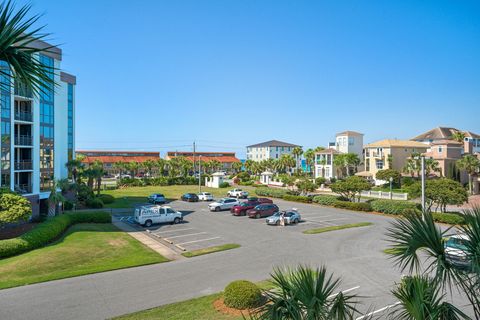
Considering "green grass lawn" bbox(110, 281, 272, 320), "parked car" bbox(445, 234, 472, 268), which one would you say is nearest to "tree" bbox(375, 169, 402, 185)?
"green grass lawn" bbox(110, 281, 272, 320)

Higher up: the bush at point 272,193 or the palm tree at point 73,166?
the palm tree at point 73,166

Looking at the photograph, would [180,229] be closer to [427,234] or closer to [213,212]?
[213,212]

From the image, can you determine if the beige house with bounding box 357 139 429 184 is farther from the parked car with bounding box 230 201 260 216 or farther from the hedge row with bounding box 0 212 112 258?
the hedge row with bounding box 0 212 112 258

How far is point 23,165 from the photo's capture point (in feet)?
103

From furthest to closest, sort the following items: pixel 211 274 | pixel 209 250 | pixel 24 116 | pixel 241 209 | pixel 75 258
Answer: pixel 241 209, pixel 24 116, pixel 209 250, pixel 75 258, pixel 211 274

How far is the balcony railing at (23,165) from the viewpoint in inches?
1207

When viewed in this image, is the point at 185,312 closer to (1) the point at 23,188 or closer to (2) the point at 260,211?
(2) the point at 260,211

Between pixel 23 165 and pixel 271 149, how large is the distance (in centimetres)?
10843

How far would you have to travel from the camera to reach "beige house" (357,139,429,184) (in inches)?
2726

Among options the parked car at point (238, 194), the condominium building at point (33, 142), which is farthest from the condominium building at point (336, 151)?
the condominium building at point (33, 142)

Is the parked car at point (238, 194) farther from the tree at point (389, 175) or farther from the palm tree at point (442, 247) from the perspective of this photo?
the palm tree at point (442, 247)

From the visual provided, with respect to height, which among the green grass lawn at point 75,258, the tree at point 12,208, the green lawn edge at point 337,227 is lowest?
the green lawn edge at point 337,227

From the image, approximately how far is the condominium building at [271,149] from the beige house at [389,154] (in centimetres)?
6136

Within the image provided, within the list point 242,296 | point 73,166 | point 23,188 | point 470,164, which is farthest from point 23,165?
point 470,164
